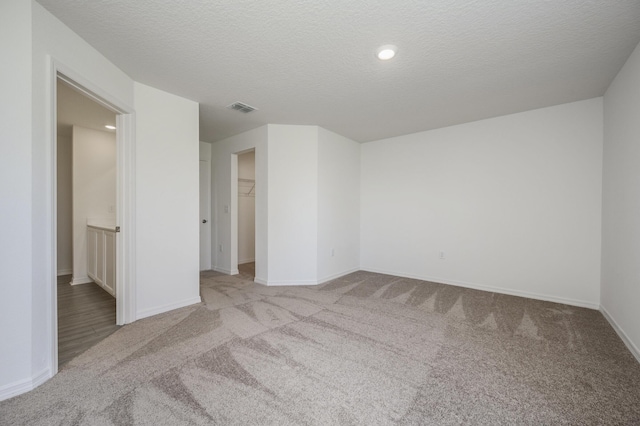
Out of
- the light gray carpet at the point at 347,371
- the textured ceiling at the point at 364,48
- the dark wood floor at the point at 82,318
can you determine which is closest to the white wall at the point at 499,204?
the textured ceiling at the point at 364,48

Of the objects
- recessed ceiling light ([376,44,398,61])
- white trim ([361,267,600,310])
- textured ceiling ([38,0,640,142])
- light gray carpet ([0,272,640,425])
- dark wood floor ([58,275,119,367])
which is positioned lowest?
dark wood floor ([58,275,119,367])

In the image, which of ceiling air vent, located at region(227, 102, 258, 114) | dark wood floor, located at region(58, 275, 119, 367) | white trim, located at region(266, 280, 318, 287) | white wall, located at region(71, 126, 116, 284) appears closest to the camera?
dark wood floor, located at region(58, 275, 119, 367)

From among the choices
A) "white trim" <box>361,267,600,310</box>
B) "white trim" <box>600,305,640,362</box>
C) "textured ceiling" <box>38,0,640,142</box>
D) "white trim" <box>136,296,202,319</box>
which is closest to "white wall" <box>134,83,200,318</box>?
"white trim" <box>136,296,202,319</box>

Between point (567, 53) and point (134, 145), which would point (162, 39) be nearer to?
point (134, 145)

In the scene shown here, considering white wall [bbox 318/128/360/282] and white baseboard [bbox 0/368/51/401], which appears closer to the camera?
white baseboard [bbox 0/368/51/401]

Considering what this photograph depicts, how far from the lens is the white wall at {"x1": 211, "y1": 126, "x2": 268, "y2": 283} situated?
4086mm

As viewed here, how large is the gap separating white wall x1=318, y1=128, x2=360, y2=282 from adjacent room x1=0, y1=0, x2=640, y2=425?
50mm

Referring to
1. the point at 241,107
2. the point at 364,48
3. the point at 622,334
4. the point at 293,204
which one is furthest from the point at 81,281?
the point at 622,334

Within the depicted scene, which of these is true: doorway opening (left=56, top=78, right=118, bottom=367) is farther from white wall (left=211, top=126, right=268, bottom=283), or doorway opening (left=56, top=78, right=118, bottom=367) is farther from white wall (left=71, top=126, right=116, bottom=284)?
white wall (left=211, top=126, right=268, bottom=283)

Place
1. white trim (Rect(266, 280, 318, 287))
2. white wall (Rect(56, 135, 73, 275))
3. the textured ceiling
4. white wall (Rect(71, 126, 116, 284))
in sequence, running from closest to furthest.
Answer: the textured ceiling
white trim (Rect(266, 280, 318, 287))
white wall (Rect(71, 126, 116, 284))
white wall (Rect(56, 135, 73, 275))

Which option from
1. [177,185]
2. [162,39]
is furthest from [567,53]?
[177,185]

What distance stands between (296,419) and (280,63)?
2620mm

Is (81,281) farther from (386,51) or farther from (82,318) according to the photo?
(386,51)

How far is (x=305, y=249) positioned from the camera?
13.4ft
